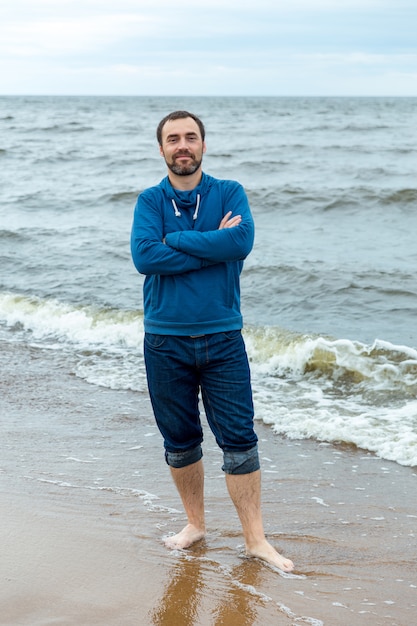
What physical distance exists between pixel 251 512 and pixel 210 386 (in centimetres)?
67

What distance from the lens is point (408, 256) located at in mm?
12305

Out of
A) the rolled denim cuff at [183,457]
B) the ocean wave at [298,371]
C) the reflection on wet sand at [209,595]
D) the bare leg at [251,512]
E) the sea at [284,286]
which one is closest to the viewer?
the reflection on wet sand at [209,595]

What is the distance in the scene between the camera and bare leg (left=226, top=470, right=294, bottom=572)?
3900mm

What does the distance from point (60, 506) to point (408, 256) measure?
8923 mm

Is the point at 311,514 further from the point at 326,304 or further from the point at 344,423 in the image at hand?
the point at 326,304

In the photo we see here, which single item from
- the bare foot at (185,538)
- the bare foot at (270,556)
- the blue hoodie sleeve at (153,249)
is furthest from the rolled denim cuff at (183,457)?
the blue hoodie sleeve at (153,249)

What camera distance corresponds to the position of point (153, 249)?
367cm

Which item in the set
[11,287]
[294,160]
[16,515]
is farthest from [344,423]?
[294,160]

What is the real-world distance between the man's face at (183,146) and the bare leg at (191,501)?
146 cm

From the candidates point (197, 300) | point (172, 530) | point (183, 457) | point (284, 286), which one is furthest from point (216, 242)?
point (284, 286)

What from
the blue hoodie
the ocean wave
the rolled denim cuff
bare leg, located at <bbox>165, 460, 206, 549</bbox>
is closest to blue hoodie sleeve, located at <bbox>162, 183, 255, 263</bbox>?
the blue hoodie

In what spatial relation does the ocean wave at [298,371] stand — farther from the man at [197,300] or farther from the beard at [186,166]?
the beard at [186,166]

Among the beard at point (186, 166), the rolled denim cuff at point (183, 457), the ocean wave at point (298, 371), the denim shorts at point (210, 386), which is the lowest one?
the ocean wave at point (298, 371)

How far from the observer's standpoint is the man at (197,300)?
3.69 metres
